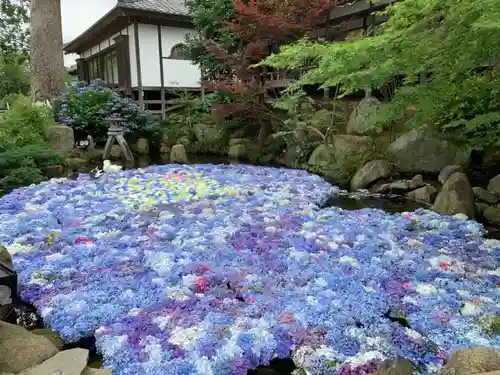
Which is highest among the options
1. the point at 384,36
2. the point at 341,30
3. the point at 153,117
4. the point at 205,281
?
the point at 341,30

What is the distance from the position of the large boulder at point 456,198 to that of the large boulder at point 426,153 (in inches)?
52.6

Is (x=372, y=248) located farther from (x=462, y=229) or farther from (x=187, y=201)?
(x=187, y=201)

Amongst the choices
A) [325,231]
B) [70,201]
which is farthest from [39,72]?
[325,231]

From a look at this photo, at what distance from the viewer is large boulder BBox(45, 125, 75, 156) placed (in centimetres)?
991

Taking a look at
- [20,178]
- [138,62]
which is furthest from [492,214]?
[138,62]

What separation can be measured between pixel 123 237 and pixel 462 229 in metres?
3.68

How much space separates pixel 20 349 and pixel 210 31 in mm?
11342

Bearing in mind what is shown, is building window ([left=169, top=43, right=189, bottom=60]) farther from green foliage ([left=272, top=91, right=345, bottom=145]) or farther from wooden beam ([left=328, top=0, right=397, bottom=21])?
green foliage ([left=272, top=91, right=345, bottom=145])

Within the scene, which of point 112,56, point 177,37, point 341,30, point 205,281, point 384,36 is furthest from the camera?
point 112,56

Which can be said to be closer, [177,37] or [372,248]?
[372,248]

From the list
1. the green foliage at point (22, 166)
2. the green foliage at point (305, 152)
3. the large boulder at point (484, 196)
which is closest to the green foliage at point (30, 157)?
the green foliage at point (22, 166)

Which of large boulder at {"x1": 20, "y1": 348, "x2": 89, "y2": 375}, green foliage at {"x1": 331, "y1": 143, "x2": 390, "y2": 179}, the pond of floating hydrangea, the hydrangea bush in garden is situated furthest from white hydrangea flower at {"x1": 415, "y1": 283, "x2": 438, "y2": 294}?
the hydrangea bush in garden

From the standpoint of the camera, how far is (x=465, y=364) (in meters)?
2.01

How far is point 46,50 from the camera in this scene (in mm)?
11977
